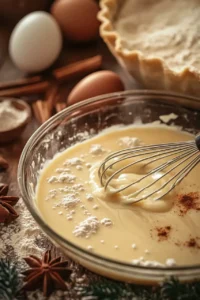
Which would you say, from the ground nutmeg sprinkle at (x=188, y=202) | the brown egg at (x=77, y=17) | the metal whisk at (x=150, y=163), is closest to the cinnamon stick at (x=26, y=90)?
the brown egg at (x=77, y=17)

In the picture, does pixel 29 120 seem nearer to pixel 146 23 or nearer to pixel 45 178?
pixel 45 178

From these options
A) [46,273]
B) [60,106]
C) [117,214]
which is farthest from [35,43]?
[46,273]

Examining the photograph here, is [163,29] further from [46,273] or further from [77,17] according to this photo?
[46,273]

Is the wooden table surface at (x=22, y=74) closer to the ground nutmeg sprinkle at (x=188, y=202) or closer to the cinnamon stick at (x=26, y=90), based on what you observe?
the cinnamon stick at (x=26, y=90)

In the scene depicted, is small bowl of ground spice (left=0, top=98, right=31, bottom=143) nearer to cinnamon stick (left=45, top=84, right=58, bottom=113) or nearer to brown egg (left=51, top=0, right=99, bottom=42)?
cinnamon stick (left=45, top=84, right=58, bottom=113)

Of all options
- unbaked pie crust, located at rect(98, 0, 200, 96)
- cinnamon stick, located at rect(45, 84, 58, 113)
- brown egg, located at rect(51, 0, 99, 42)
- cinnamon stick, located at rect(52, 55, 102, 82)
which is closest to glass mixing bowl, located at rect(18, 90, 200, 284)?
unbaked pie crust, located at rect(98, 0, 200, 96)

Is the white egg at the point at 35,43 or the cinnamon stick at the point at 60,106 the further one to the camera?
the white egg at the point at 35,43
